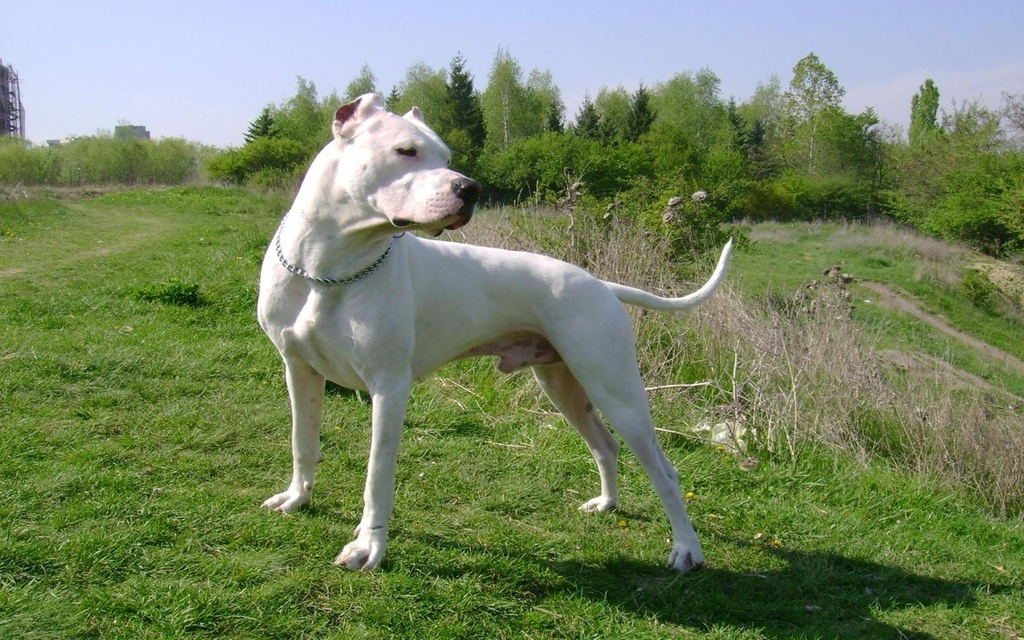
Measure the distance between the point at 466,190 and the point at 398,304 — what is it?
658 millimetres

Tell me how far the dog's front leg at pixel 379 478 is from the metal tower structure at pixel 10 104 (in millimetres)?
81496

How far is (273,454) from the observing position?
15.3 feet

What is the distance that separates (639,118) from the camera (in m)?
44.6

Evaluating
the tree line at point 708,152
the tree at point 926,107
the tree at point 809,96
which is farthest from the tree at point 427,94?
the tree at point 926,107

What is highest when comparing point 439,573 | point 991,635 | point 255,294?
point 255,294

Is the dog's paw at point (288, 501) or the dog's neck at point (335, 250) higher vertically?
the dog's neck at point (335, 250)

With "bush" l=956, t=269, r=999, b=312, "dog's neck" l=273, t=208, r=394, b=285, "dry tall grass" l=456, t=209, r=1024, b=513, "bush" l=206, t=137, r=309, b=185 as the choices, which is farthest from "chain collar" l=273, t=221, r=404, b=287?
"bush" l=206, t=137, r=309, b=185

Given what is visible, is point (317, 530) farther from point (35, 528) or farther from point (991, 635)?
point (991, 635)

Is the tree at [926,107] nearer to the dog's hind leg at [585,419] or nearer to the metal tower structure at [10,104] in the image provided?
the dog's hind leg at [585,419]

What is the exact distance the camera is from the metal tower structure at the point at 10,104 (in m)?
72.5

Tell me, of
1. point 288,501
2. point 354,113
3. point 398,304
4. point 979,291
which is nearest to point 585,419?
point 398,304

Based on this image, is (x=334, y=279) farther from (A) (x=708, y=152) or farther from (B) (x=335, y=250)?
(A) (x=708, y=152)

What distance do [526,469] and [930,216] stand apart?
101 ft

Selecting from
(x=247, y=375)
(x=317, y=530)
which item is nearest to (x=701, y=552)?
(x=317, y=530)
